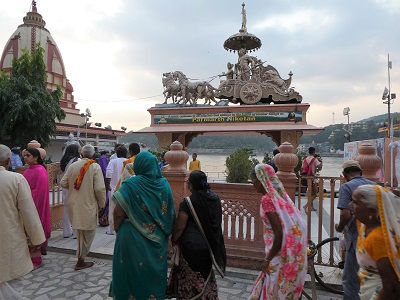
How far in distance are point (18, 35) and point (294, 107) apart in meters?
23.9

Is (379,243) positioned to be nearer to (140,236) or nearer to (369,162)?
(140,236)

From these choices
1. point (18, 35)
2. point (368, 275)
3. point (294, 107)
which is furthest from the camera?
point (18, 35)

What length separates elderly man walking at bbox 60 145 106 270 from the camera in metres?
3.63

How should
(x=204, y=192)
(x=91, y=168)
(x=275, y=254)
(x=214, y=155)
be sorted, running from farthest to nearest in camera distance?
(x=214, y=155) → (x=91, y=168) → (x=204, y=192) → (x=275, y=254)

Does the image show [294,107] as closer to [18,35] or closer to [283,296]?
[283,296]

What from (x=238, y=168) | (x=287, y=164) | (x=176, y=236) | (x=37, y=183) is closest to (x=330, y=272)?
(x=287, y=164)

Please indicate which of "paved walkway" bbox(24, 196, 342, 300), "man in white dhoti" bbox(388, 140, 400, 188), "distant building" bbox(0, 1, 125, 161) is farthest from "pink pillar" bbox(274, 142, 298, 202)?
"distant building" bbox(0, 1, 125, 161)

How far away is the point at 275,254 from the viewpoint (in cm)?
206

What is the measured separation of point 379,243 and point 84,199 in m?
3.28

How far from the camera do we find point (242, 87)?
15.2 m

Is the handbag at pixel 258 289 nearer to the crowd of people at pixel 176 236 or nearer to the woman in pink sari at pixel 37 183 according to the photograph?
the crowd of people at pixel 176 236

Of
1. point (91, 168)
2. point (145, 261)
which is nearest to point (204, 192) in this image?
point (145, 261)

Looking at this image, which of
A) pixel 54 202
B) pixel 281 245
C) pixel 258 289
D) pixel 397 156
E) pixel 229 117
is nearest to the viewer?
pixel 281 245

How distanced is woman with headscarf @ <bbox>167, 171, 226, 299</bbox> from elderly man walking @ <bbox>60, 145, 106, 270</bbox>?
72.2 inches
